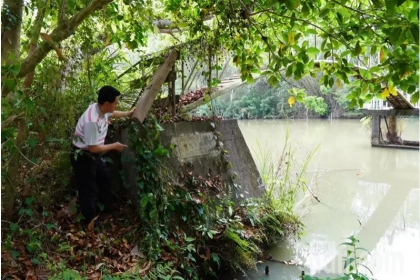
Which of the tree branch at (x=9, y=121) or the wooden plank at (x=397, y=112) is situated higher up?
the tree branch at (x=9, y=121)

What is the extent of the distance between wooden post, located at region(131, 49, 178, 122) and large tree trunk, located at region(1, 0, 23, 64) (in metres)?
1.21

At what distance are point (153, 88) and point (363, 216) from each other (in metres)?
4.63

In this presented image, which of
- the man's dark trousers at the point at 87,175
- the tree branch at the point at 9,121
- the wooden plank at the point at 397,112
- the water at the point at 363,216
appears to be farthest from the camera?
the wooden plank at the point at 397,112

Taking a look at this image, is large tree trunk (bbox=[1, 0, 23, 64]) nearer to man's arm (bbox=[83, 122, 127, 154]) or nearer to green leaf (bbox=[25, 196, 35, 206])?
man's arm (bbox=[83, 122, 127, 154])

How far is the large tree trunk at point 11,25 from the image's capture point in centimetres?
292

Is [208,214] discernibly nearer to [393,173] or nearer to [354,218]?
[354,218]

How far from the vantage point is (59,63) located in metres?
3.51

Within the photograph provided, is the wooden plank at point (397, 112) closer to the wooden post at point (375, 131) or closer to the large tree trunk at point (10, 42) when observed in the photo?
the wooden post at point (375, 131)

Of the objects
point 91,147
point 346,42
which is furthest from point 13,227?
point 346,42

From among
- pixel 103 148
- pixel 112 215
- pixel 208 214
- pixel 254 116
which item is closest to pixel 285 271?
pixel 208 214

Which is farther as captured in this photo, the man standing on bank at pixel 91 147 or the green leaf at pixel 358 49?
the man standing on bank at pixel 91 147

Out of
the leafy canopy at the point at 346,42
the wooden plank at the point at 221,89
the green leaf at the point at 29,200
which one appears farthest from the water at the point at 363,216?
the leafy canopy at the point at 346,42

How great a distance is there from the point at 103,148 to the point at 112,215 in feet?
2.81

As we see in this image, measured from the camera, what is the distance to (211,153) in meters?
4.68
